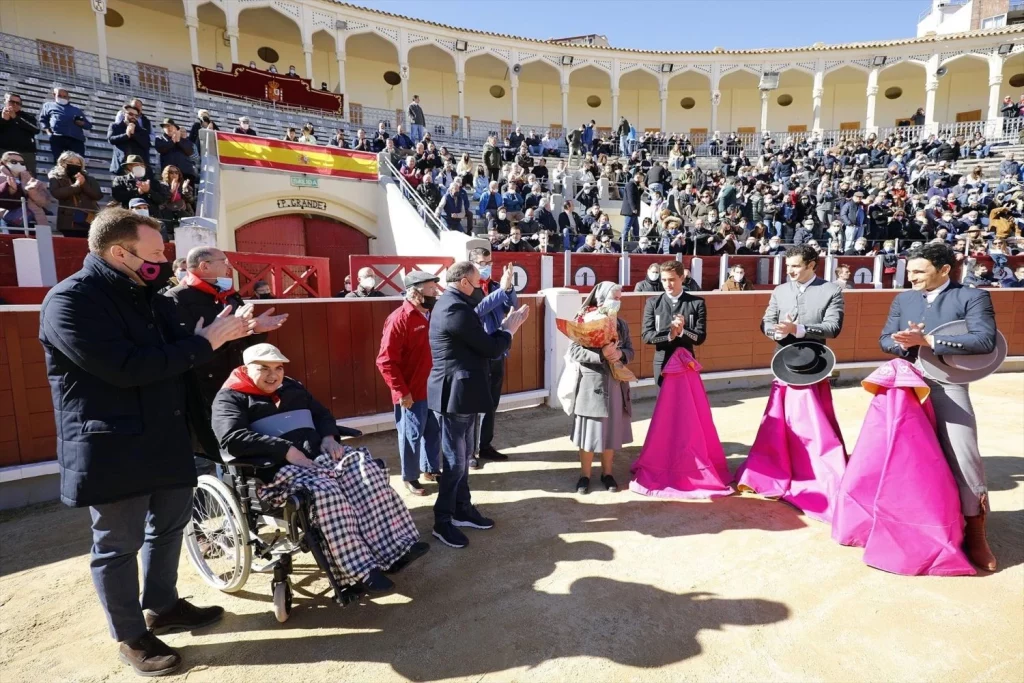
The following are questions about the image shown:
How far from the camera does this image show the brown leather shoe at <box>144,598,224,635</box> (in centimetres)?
267

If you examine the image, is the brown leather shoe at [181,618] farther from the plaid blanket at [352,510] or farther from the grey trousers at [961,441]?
the grey trousers at [961,441]

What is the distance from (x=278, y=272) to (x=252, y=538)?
4067 mm

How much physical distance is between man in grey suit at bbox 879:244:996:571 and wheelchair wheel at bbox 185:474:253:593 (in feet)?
12.1

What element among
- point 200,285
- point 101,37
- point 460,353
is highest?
point 101,37

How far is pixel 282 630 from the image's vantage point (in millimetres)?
2719

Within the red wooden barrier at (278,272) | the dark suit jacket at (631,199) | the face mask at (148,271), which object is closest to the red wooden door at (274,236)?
the red wooden barrier at (278,272)

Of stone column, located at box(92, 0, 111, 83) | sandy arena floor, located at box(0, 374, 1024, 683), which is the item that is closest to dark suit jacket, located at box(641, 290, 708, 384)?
sandy arena floor, located at box(0, 374, 1024, 683)

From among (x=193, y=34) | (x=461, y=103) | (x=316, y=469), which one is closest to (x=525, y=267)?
(x=316, y=469)

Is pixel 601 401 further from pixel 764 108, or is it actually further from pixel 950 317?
pixel 764 108

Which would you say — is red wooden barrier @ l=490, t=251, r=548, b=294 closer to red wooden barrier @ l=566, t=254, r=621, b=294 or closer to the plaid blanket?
red wooden barrier @ l=566, t=254, r=621, b=294

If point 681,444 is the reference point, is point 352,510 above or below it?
above

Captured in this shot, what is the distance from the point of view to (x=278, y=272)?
6312 mm

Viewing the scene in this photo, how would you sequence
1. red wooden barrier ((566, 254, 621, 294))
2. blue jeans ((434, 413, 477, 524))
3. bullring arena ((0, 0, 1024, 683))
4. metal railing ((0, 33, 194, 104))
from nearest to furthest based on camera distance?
bullring arena ((0, 0, 1024, 683))
blue jeans ((434, 413, 477, 524))
red wooden barrier ((566, 254, 621, 294))
metal railing ((0, 33, 194, 104))

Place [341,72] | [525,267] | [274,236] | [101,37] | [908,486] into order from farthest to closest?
1. [341,72]
2. [101,37]
3. [274,236]
4. [525,267]
5. [908,486]
